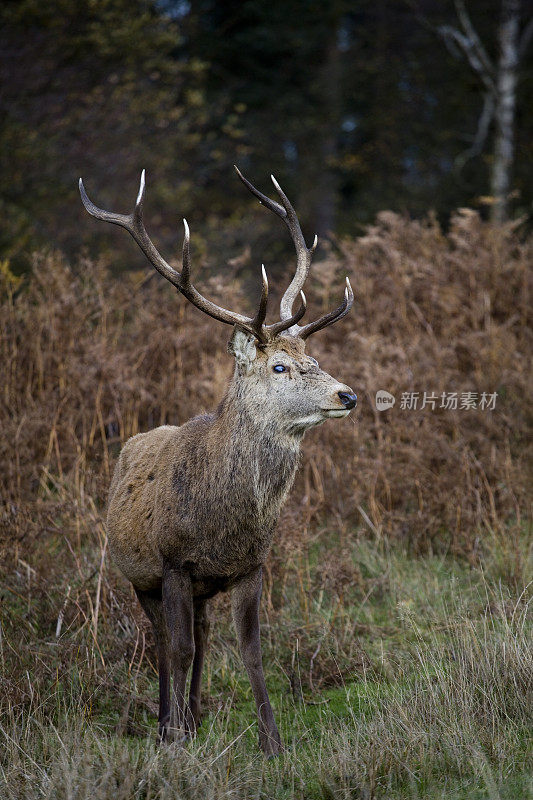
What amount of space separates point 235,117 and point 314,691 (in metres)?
13.8

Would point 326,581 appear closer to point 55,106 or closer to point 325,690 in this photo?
point 325,690

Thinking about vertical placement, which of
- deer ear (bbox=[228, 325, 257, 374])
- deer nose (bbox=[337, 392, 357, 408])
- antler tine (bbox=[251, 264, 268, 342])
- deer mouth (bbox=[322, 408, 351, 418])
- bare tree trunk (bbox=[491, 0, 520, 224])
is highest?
antler tine (bbox=[251, 264, 268, 342])

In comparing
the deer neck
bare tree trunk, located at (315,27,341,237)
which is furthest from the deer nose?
bare tree trunk, located at (315,27,341,237)

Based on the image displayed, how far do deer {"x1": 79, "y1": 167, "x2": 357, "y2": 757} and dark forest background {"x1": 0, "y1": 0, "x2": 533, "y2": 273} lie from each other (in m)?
8.19

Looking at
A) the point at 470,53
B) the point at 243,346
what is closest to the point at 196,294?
the point at 243,346

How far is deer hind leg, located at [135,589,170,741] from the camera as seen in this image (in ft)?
14.9

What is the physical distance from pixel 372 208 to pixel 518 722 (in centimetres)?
1548

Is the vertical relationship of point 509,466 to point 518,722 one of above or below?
below

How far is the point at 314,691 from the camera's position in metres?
4.92

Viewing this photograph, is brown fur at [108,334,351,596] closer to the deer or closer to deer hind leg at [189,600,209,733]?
the deer

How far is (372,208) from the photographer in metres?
18.2

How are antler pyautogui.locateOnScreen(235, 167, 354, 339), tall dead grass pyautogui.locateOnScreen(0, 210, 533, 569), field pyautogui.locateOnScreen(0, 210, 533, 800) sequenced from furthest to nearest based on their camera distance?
tall dead grass pyautogui.locateOnScreen(0, 210, 533, 569)
antler pyautogui.locateOnScreen(235, 167, 354, 339)
field pyautogui.locateOnScreen(0, 210, 533, 800)

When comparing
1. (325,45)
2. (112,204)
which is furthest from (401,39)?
(112,204)

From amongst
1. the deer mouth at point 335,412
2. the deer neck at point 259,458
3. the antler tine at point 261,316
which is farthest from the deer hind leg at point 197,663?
the antler tine at point 261,316
